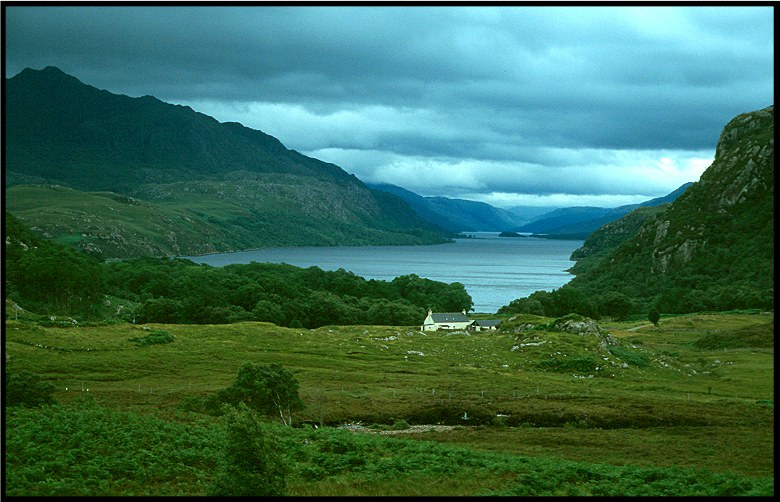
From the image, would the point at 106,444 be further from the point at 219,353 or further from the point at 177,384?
the point at 219,353

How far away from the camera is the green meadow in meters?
29.2

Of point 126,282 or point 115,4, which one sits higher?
point 115,4

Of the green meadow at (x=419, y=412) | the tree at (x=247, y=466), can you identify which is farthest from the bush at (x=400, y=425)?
the tree at (x=247, y=466)

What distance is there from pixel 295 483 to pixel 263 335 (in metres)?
73.5

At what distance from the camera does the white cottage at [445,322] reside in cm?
13088

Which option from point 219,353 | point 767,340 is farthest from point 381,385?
point 767,340

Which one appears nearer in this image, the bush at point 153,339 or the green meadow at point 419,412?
the green meadow at point 419,412

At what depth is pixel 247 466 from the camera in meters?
24.0

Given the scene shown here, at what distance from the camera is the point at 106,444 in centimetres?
3294

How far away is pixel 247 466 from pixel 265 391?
97.7ft

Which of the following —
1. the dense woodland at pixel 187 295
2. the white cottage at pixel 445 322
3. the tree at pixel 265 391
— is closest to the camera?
the tree at pixel 265 391

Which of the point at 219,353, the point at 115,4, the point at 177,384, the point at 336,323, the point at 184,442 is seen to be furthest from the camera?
the point at 336,323

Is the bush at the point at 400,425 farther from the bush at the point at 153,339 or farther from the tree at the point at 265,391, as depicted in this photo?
the bush at the point at 153,339

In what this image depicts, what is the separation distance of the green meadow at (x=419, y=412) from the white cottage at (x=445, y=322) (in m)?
13.6
